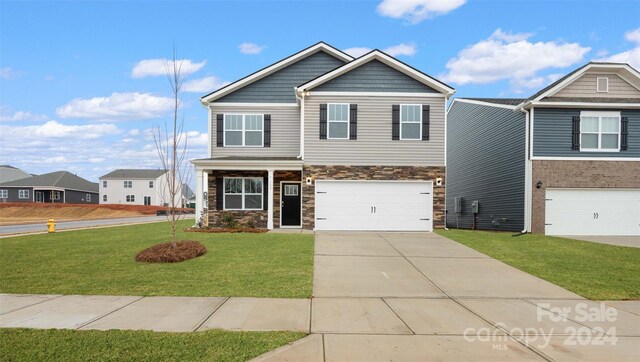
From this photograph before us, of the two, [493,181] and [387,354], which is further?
[493,181]

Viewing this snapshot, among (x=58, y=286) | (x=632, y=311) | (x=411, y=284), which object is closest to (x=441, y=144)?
(x=411, y=284)

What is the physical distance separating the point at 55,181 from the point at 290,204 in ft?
194

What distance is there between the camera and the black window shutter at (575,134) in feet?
57.5

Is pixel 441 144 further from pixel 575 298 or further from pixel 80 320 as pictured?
pixel 80 320

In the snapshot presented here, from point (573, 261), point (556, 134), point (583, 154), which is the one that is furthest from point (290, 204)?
point (583, 154)

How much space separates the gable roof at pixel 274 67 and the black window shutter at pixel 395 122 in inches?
170

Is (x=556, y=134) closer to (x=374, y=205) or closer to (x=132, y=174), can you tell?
(x=374, y=205)

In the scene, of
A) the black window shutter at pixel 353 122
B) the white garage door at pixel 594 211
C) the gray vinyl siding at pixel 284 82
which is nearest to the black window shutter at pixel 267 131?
Result: the gray vinyl siding at pixel 284 82

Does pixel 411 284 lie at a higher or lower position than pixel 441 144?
lower

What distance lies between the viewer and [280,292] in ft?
25.2

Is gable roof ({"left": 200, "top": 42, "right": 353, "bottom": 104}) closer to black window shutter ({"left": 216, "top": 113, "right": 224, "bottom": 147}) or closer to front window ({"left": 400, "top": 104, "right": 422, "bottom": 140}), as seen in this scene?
black window shutter ({"left": 216, "top": 113, "right": 224, "bottom": 147})

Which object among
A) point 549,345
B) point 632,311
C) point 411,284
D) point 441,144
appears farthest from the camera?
point 441,144

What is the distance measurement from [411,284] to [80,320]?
6065mm

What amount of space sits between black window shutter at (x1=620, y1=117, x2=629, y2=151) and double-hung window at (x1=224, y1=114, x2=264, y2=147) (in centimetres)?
1550
